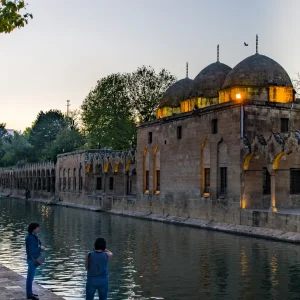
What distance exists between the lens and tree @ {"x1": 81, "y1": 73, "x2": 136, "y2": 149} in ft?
181

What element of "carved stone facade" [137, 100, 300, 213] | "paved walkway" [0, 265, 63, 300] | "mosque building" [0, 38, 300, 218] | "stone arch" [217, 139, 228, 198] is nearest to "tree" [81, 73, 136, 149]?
"mosque building" [0, 38, 300, 218]

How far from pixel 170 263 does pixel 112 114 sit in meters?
39.5

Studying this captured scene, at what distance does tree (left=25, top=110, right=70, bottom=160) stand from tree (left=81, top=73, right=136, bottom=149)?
30.0m

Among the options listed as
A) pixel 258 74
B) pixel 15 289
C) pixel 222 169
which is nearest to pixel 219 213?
pixel 222 169

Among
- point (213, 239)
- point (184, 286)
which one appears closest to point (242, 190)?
point (213, 239)

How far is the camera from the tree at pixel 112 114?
181 feet

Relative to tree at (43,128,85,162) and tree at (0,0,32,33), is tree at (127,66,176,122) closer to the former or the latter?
tree at (43,128,85,162)

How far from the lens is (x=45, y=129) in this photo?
88562 millimetres

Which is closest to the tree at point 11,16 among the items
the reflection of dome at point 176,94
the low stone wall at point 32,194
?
the reflection of dome at point 176,94

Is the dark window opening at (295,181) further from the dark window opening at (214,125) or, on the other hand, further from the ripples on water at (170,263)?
the ripples on water at (170,263)

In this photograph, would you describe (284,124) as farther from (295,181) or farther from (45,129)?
(45,129)

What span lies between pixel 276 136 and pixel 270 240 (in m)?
5.77

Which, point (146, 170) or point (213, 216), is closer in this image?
point (213, 216)

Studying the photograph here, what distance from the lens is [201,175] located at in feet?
103
